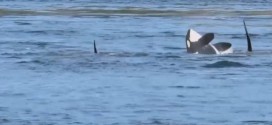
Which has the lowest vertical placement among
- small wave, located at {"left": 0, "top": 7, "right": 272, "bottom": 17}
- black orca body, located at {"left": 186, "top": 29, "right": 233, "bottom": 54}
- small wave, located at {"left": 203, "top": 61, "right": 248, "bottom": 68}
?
small wave, located at {"left": 0, "top": 7, "right": 272, "bottom": 17}

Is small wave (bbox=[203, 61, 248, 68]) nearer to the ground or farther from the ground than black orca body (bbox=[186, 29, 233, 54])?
farther from the ground

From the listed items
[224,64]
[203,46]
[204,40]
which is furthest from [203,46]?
[224,64]

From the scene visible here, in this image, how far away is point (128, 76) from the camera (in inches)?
1058

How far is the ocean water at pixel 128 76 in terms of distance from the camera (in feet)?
67.6

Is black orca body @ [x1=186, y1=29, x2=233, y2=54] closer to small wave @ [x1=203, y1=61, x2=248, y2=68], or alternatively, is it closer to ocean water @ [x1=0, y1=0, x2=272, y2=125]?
ocean water @ [x1=0, y1=0, x2=272, y2=125]

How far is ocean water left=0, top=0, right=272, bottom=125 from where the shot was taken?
20594mm

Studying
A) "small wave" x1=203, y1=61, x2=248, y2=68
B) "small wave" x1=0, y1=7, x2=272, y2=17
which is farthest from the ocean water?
"small wave" x1=0, y1=7, x2=272, y2=17

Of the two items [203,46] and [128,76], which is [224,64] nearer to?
[128,76]

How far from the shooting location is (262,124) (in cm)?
1961

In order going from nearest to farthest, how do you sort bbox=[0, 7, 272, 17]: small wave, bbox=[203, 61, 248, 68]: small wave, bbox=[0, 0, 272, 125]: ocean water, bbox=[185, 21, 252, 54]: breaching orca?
1. bbox=[0, 0, 272, 125]: ocean water
2. bbox=[203, 61, 248, 68]: small wave
3. bbox=[185, 21, 252, 54]: breaching orca
4. bbox=[0, 7, 272, 17]: small wave

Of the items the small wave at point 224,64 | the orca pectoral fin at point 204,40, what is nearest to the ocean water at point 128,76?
the small wave at point 224,64

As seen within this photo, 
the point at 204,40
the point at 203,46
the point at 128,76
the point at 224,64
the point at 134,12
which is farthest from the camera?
the point at 134,12

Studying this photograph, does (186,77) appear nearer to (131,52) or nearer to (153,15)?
(131,52)

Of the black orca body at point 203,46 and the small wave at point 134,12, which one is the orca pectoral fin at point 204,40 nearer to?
the black orca body at point 203,46
